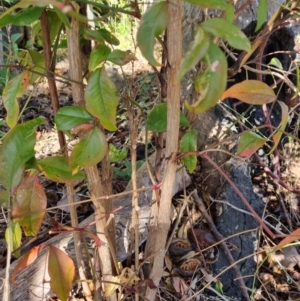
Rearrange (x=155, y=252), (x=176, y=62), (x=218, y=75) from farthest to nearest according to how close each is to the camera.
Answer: (x=155, y=252), (x=176, y=62), (x=218, y=75)

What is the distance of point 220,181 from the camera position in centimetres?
139

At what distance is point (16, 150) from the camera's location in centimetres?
70

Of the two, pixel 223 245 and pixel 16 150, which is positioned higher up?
pixel 16 150

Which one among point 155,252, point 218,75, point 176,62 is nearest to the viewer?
point 218,75

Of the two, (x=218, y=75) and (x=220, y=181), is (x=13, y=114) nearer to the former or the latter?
(x=218, y=75)

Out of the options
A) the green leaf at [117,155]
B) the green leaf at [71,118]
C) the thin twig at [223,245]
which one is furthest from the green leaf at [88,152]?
the green leaf at [117,155]

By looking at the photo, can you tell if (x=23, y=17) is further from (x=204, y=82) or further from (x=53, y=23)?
(x=204, y=82)

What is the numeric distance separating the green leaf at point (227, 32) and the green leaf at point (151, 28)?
46 mm

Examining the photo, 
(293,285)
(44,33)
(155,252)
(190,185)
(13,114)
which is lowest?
(293,285)

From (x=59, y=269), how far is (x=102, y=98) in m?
0.32

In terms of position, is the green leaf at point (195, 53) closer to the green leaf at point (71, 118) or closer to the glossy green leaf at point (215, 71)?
the glossy green leaf at point (215, 71)

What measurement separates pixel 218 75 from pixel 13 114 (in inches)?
16.1

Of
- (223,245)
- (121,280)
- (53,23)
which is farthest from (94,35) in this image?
(223,245)

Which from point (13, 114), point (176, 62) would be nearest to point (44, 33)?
point (13, 114)
